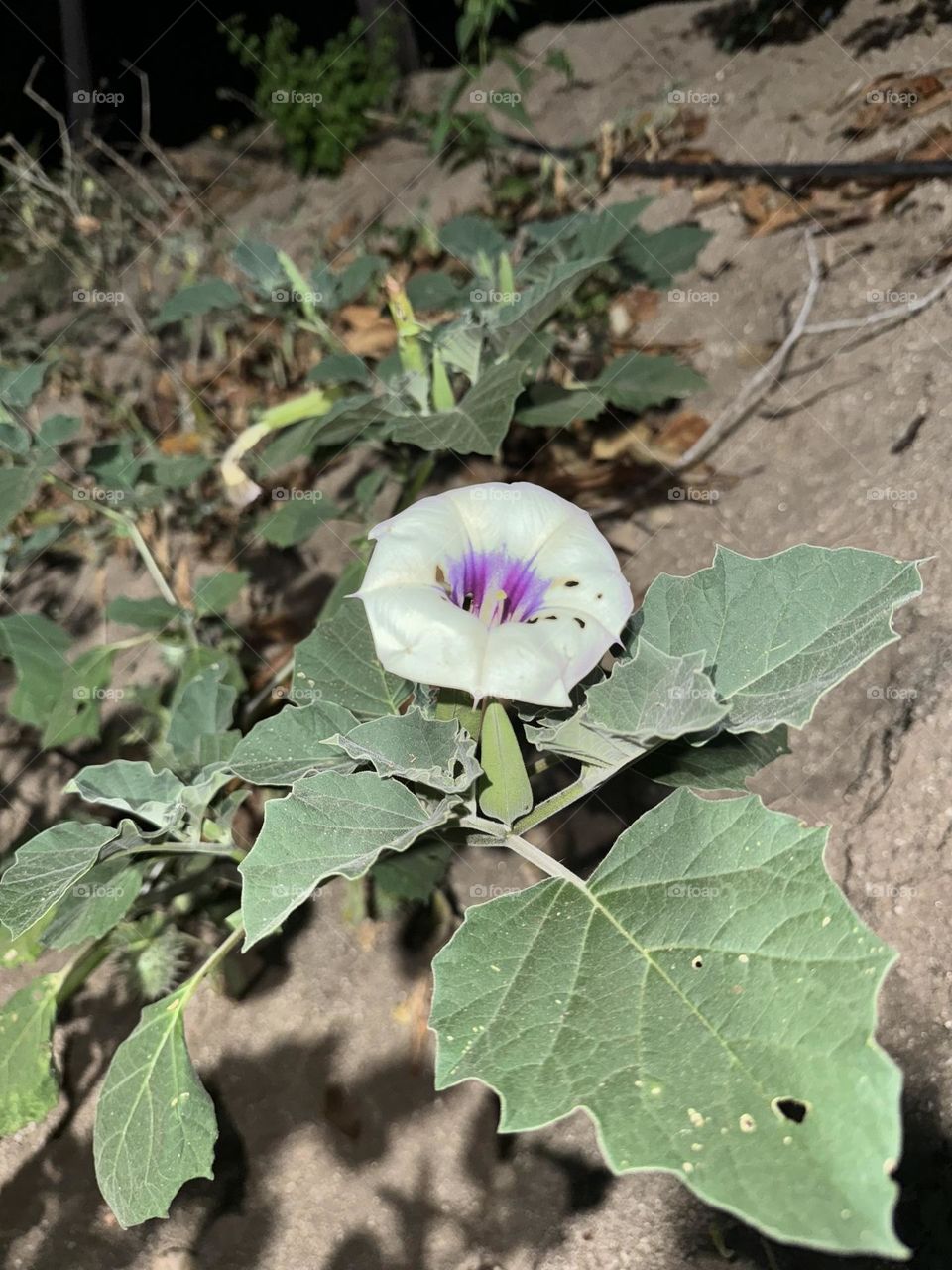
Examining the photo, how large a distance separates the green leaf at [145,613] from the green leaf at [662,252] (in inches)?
51.2

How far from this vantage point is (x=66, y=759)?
7.44ft

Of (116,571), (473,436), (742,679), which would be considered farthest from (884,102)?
(116,571)

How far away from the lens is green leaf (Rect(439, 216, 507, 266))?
2.31 m

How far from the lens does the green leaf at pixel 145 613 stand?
207cm

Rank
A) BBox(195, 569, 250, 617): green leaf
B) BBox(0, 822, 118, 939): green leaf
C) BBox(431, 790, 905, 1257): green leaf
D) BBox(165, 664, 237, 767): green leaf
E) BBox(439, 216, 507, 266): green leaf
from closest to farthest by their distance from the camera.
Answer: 1. BBox(431, 790, 905, 1257): green leaf
2. BBox(0, 822, 118, 939): green leaf
3. BBox(165, 664, 237, 767): green leaf
4. BBox(195, 569, 250, 617): green leaf
5. BBox(439, 216, 507, 266): green leaf

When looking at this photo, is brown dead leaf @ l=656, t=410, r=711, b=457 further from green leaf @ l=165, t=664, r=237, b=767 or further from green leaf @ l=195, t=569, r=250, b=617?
green leaf @ l=165, t=664, r=237, b=767

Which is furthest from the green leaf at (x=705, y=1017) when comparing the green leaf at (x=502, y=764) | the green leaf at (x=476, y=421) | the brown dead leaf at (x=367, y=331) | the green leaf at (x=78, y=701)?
the brown dead leaf at (x=367, y=331)

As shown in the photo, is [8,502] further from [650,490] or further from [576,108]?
[576,108]

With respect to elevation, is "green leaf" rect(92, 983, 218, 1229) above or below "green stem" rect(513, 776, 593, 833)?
below

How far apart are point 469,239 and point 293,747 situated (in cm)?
155

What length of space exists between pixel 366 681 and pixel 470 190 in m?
2.79

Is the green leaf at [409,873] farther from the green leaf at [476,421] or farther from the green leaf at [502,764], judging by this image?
the green leaf at [476,421]

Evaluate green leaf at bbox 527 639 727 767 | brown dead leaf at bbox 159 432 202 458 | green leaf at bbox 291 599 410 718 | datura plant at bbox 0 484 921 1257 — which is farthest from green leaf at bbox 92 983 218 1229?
brown dead leaf at bbox 159 432 202 458

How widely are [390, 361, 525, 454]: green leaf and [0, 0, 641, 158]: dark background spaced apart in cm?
362
